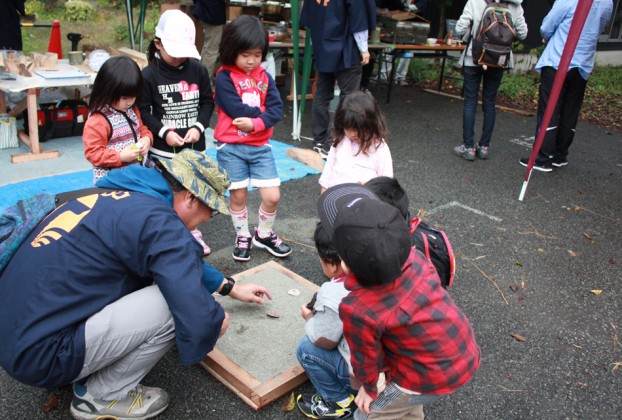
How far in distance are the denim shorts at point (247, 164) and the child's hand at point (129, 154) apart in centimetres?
52

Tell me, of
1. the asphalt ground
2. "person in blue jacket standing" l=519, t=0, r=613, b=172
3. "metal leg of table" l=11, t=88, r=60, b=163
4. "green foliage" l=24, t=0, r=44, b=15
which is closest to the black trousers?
"person in blue jacket standing" l=519, t=0, r=613, b=172

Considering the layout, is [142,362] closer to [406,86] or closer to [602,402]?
[602,402]

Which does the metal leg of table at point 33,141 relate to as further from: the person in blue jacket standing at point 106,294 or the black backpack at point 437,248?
the black backpack at point 437,248

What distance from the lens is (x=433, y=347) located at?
1.67m

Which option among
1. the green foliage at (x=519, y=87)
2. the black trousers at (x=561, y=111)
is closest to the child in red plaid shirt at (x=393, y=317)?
the black trousers at (x=561, y=111)

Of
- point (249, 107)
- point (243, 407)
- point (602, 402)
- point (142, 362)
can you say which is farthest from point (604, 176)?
point (142, 362)

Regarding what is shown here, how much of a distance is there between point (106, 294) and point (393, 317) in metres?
1.00

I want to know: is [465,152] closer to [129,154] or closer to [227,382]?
[129,154]

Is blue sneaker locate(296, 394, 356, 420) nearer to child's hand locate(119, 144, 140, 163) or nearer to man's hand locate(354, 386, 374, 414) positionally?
man's hand locate(354, 386, 374, 414)

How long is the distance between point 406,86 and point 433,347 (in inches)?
346

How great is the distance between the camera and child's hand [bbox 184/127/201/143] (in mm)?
3279

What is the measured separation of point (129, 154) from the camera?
298 centimetres

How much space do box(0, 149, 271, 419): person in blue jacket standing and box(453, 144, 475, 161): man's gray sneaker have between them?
4.48 m

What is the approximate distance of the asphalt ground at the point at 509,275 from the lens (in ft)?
7.64
